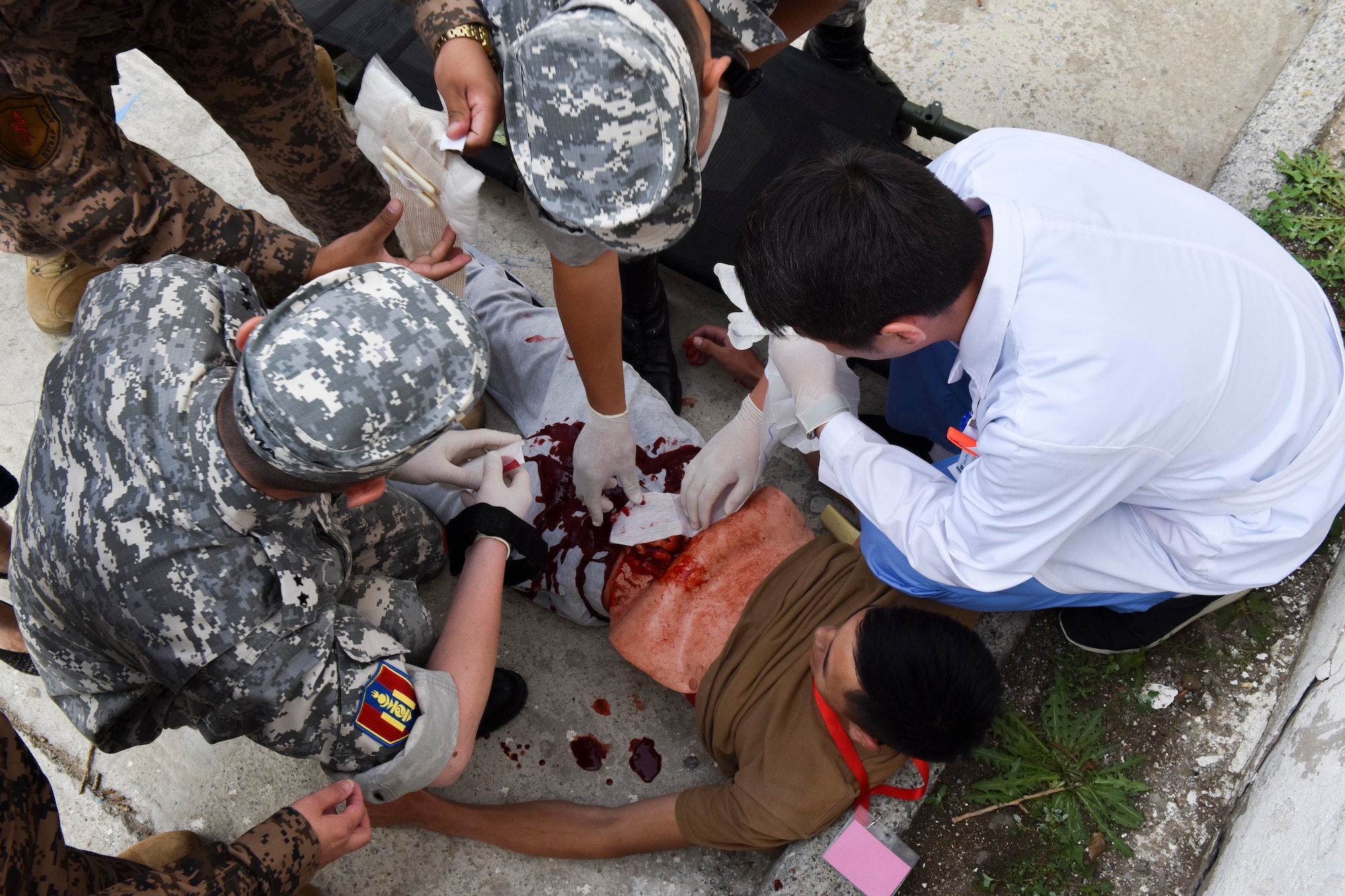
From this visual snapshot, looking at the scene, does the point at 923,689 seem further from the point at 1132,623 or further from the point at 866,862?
the point at 1132,623

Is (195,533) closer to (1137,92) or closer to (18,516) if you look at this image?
(18,516)

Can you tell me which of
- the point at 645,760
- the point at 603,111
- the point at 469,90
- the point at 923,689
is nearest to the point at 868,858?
the point at 923,689

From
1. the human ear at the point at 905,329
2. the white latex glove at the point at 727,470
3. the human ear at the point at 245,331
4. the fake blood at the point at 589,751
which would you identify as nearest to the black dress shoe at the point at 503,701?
the fake blood at the point at 589,751

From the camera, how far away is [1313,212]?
108 inches

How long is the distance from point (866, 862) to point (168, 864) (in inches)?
62.9

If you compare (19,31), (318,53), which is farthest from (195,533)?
(318,53)

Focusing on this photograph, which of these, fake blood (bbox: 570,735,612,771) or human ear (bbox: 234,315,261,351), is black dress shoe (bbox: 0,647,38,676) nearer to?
human ear (bbox: 234,315,261,351)

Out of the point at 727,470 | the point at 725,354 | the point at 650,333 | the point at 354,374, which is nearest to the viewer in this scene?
the point at 354,374

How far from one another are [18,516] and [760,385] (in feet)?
6.06

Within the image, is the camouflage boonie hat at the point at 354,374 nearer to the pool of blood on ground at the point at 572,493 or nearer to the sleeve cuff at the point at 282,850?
the sleeve cuff at the point at 282,850

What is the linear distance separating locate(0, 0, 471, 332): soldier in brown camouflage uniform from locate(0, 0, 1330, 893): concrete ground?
87 cm

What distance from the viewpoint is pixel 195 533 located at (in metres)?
1.46

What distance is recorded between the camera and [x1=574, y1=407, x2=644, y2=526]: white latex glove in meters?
2.33

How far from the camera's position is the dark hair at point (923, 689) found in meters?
1.81
